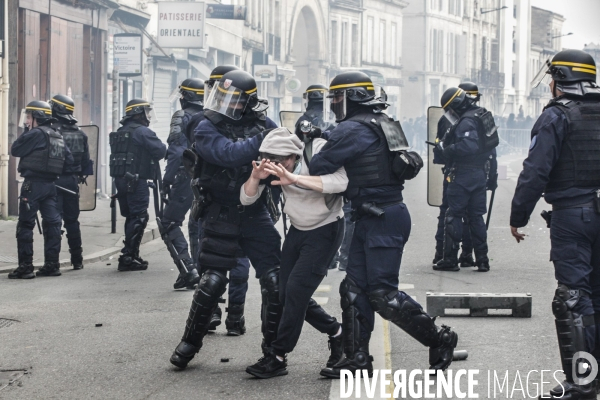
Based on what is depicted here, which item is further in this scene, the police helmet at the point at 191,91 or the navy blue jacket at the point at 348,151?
the police helmet at the point at 191,91

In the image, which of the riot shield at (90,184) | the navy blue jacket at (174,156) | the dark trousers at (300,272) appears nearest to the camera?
the dark trousers at (300,272)

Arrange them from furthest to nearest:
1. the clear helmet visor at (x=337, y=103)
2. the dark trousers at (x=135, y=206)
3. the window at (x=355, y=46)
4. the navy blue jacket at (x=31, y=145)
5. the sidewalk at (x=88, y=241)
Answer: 1. the window at (x=355, y=46)
2. the sidewalk at (x=88, y=241)
3. the dark trousers at (x=135, y=206)
4. the navy blue jacket at (x=31, y=145)
5. the clear helmet visor at (x=337, y=103)

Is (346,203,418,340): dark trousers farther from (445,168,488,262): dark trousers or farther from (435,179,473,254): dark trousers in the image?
(435,179,473,254): dark trousers

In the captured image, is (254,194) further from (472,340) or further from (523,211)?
(472,340)

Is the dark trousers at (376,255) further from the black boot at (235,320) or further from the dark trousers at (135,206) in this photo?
the dark trousers at (135,206)

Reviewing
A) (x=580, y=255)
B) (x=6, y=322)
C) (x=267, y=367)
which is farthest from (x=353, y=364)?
(x=6, y=322)

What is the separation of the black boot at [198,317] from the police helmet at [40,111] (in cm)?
463

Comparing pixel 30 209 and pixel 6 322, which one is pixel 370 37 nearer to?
pixel 30 209

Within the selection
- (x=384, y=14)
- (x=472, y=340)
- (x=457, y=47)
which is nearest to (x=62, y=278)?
(x=472, y=340)

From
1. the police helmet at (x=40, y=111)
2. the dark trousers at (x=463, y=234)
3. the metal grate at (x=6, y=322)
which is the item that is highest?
the police helmet at (x=40, y=111)

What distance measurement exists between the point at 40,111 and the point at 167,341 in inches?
156

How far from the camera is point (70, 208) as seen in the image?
10586 mm

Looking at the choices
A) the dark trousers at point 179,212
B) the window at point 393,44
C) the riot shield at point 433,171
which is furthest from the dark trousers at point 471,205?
the window at point 393,44

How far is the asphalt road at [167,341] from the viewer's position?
558cm
